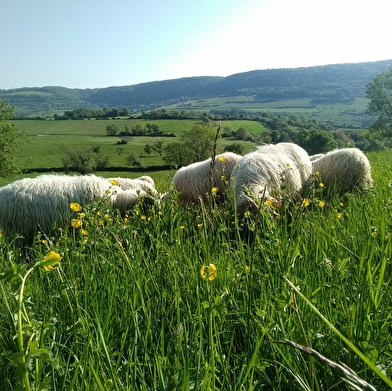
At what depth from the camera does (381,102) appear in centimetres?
4281

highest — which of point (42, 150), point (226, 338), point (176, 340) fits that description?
point (176, 340)

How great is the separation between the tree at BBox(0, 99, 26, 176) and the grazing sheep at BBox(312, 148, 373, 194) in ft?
160

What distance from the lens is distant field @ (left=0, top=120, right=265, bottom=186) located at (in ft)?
294

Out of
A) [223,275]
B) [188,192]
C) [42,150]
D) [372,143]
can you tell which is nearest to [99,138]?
[42,150]

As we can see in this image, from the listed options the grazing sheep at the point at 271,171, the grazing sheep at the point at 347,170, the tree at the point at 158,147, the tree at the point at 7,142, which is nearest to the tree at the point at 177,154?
the tree at the point at 158,147

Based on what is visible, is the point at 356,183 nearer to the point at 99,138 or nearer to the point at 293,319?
the point at 293,319

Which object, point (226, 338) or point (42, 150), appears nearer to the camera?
point (226, 338)

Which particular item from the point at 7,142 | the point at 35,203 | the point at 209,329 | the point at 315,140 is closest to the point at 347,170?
the point at 35,203

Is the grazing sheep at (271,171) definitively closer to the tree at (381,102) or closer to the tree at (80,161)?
the tree at (381,102)

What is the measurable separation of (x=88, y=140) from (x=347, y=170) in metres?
114

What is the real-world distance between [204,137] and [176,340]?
5949 cm

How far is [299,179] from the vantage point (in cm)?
721

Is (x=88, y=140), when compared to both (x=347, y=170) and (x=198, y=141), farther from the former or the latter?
(x=347, y=170)

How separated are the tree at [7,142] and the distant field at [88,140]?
82.3 ft
